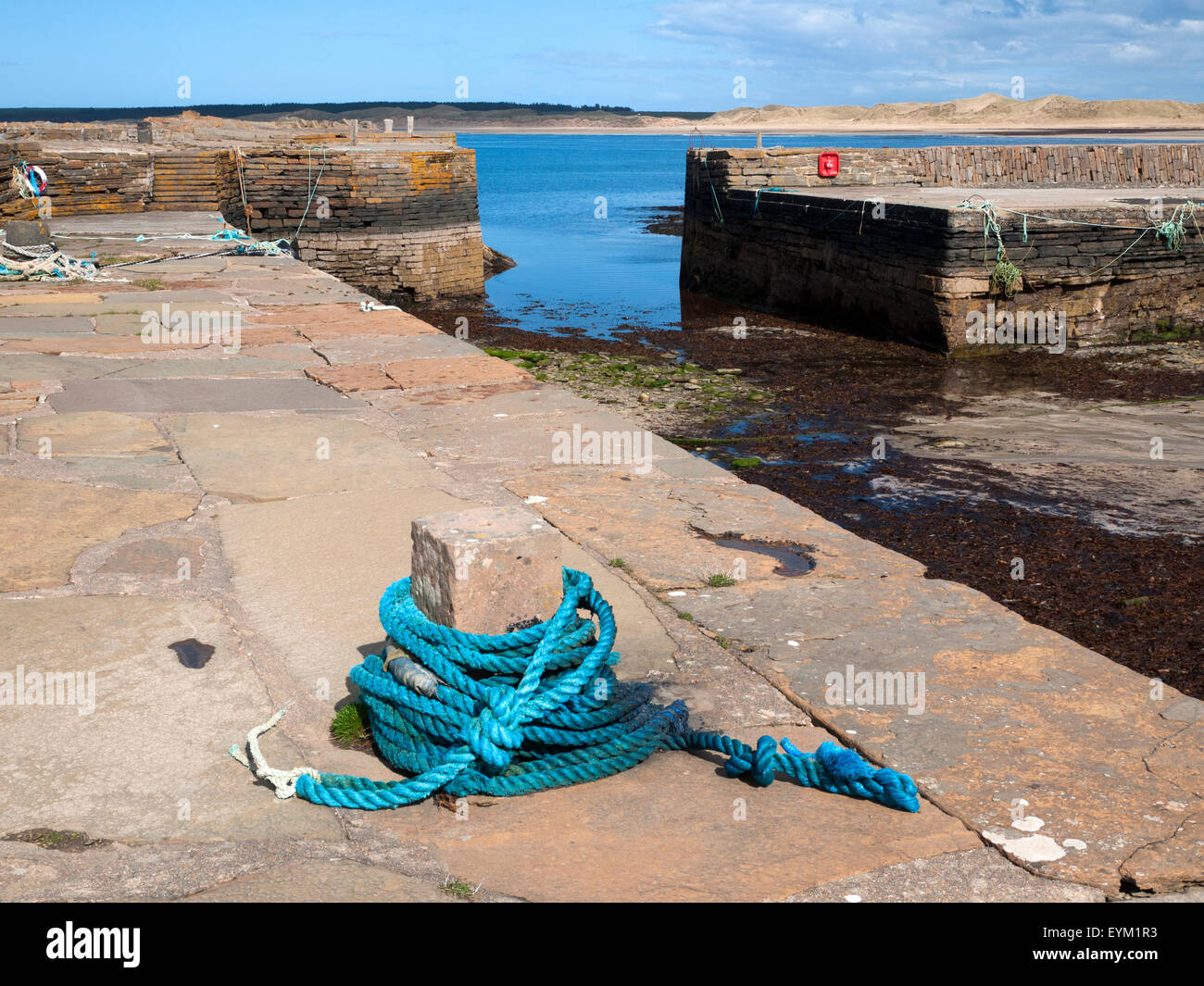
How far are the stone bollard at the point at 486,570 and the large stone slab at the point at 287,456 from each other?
1.86 m

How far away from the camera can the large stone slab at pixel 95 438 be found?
16.0 feet

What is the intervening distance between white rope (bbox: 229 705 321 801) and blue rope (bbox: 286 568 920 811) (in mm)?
20

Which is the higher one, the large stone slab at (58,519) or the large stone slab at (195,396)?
the large stone slab at (195,396)

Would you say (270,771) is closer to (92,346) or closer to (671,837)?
(671,837)

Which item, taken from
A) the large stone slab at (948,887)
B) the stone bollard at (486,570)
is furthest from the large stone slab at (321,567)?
the large stone slab at (948,887)

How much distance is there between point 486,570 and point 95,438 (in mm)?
3267

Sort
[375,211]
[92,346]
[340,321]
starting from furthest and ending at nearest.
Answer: [375,211] → [340,321] → [92,346]

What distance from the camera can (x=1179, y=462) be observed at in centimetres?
794

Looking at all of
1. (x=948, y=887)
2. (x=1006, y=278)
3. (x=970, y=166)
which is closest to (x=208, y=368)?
(x=948, y=887)

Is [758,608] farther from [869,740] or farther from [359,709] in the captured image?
[359,709]

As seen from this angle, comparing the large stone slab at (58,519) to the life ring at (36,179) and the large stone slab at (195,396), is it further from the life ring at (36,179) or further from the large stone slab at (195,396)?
the life ring at (36,179)

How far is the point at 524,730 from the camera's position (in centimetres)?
251

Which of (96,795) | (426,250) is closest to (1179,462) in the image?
(96,795)

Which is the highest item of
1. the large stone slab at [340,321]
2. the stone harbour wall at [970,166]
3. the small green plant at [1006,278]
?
the stone harbour wall at [970,166]
